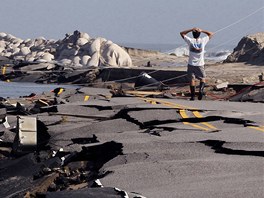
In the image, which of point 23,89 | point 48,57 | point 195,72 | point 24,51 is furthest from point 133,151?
point 24,51

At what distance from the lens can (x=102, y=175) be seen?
310 inches

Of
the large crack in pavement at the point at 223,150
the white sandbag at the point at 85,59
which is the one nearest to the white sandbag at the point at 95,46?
the white sandbag at the point at 85,59

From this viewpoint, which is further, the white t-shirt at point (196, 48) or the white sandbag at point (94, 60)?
the white sandbag at point (94, 60)

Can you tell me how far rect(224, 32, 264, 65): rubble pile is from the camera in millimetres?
35750

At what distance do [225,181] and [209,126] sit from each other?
14.4ft

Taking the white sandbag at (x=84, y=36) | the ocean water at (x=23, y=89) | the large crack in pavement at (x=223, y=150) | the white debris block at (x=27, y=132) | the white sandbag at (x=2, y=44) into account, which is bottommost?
the ocean water at (x=23, y=89)

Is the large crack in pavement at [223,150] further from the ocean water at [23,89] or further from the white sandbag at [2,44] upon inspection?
the white sandbag at [2,44]

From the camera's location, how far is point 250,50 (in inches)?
1533

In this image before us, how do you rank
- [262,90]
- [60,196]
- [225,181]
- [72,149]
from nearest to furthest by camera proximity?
[60,196] → [225,181] → [72,149] → [262,90]

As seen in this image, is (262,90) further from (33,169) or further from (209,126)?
(33,169)

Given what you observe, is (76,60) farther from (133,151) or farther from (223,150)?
(223,150)

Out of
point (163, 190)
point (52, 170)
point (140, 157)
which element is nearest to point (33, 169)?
point (52, 170)

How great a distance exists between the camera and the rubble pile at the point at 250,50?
3575cm

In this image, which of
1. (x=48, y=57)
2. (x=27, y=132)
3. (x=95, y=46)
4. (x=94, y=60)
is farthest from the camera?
(x=48, y=57)
